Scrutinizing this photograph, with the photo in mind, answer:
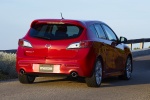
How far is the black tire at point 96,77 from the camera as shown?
11593mm

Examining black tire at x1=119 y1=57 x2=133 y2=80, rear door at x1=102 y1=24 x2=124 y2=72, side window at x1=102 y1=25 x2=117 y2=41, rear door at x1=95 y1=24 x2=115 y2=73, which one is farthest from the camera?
black tire at x1=119 y1=57 x2=133 y2=80

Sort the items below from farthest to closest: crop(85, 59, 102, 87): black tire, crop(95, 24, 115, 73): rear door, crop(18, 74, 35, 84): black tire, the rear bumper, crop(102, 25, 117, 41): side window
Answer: crop(102, 25, 117, 41): side window < crop(95, 24, 115, 73): rear door < crop(18, 74, 35, 84): black tire < crop(85, 59, 102, 87): black tire < the rear bumper

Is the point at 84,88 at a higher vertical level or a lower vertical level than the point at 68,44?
lower

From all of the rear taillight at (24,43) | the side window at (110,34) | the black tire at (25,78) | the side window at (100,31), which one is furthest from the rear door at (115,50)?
the rear taillight at (24,43)

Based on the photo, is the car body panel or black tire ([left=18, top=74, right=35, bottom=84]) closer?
the car body panel

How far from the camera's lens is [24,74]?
1199 centimetres

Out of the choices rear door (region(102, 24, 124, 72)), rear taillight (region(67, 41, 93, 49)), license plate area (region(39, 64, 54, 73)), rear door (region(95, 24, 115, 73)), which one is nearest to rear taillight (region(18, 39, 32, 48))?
license plate area (region(39, 64, 54, 73))

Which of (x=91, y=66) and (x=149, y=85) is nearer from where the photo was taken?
(x=91, y=66)

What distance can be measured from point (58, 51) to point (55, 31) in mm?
664

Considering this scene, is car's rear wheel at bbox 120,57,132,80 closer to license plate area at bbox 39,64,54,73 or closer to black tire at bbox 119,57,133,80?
black tire at bbox 119,57,133,80

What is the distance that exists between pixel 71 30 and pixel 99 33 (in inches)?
37.6

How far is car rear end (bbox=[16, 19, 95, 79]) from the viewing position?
11.3 meters

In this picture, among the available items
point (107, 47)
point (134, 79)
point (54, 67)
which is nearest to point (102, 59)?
point (107, 47)

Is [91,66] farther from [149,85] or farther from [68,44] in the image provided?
[149,85]
